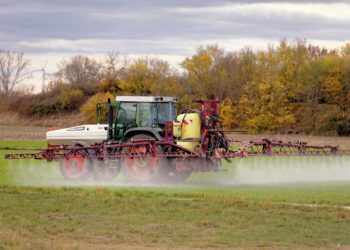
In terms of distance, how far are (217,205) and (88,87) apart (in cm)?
8869

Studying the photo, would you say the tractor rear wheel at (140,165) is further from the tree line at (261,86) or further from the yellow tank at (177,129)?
the tree line at (261,86)

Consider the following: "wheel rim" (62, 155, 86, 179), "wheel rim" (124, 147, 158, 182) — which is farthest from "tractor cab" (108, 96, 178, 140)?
"wheel rim" (62, 155, 86, 179)

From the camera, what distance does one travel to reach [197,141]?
2769cm

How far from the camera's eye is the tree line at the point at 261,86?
78.6 metres

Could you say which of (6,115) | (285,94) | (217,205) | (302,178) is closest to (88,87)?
(6,115)

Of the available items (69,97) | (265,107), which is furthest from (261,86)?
(69,97)

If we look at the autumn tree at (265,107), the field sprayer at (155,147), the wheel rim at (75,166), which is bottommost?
the wheel rim at (75,166)

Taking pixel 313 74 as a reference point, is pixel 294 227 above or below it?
below

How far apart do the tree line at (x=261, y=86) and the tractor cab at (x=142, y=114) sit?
1558 inches

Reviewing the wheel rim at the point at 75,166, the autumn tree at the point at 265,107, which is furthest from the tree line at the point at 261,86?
the wheel rim at the point at 75,166

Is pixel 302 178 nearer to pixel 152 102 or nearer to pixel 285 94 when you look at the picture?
pixel 152 102

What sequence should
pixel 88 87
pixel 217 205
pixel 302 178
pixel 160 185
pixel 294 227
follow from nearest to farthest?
pixel 294 227 < pixel 217 205 < pixel 160 185 < pixel 302 178 < pixel 88 87

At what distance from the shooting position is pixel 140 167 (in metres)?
28.0

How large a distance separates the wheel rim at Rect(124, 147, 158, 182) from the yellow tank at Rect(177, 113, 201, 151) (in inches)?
45.4
